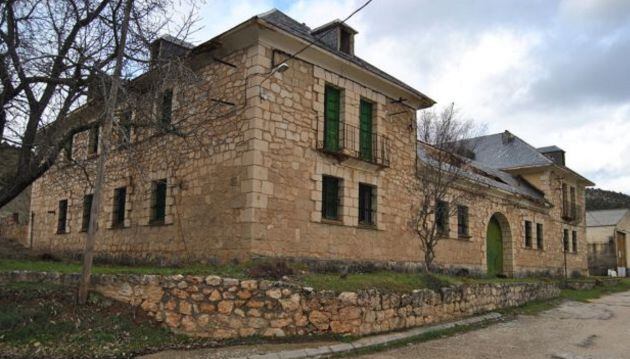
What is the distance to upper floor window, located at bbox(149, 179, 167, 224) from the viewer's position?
12930 mm

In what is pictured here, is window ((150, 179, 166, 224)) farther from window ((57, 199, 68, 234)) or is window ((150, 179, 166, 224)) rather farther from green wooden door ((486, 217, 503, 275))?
green wooden door ((486, 217, 503, 275))

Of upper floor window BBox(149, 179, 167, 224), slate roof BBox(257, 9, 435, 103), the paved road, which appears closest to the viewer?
the paved road

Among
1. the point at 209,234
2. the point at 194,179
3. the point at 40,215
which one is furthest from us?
the point at 40,215

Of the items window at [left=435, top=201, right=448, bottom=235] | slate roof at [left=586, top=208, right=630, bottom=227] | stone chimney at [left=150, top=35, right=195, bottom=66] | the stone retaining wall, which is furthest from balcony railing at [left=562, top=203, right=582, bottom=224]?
stone chimney at [left=150, top=35, right=195, bottom=66]

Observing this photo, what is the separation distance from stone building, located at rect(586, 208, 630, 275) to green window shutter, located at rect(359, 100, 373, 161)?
34.2 metres

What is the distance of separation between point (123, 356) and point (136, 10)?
20.1ft

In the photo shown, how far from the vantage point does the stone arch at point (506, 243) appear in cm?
2142

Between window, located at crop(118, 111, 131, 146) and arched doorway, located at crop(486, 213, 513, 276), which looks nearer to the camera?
window, located at crop(118, 111, 131, 146)

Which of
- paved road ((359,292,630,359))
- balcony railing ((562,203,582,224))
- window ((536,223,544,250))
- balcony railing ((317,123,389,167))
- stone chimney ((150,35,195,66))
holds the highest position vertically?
stone chimney ((150,35,195,66))

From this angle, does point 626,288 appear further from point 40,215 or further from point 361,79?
point 40,215

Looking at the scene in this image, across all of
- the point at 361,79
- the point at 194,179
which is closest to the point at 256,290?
the point at 194,179

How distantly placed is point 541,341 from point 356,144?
6156mm

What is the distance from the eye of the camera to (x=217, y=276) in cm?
800

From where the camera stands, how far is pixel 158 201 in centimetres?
1314
